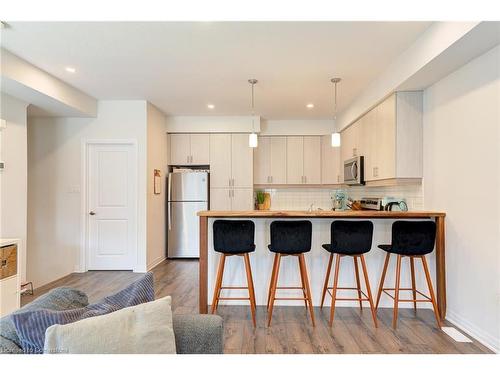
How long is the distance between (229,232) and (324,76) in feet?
7.09

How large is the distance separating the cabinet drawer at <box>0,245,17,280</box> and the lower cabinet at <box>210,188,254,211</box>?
3.02 metres

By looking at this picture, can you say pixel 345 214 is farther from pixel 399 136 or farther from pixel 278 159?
pixel 278 159

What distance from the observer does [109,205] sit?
464cm

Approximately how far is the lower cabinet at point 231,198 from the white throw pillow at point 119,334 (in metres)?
4.39

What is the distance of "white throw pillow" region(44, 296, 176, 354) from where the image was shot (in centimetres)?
89

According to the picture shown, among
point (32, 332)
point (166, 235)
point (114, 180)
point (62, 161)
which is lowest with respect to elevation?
point (166, 235)

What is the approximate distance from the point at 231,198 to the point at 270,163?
40.1 inches

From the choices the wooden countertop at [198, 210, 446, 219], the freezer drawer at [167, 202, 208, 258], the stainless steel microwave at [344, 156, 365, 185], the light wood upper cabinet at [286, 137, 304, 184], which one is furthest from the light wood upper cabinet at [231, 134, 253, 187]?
the wooden countertop at [198, 210, 446, 219]

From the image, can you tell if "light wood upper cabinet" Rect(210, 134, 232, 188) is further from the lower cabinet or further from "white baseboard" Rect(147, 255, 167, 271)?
"white baseboard" Rect(147, 255, 167, 271)

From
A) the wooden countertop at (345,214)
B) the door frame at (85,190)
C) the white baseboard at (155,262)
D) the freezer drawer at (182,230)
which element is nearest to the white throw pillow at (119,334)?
the wooden countertop at (345,214)
